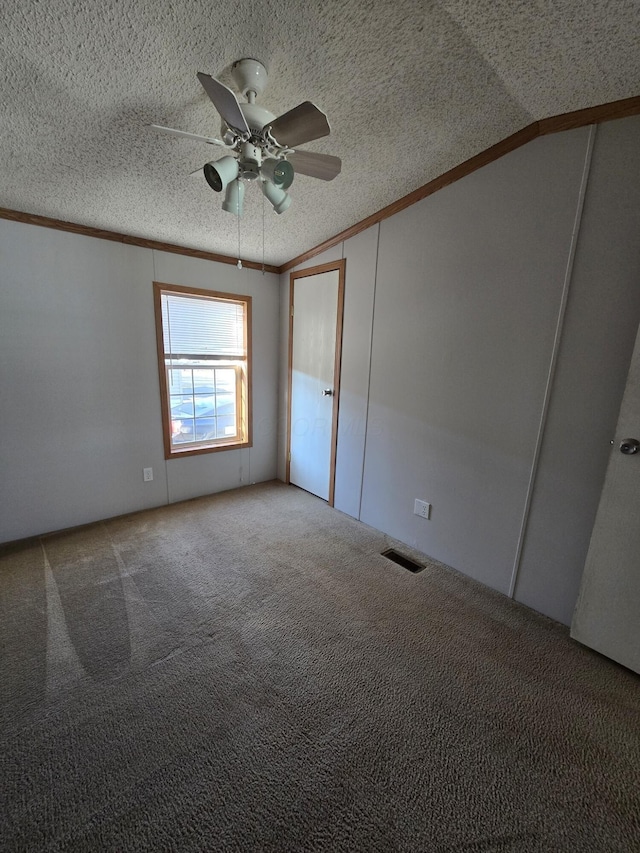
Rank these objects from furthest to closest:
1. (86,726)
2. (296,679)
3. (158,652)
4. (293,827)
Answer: (158,652), (296,679), (86,726), (293,827)

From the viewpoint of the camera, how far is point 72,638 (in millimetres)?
1734

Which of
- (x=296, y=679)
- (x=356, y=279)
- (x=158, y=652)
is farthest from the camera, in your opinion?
(x=356, y=279)

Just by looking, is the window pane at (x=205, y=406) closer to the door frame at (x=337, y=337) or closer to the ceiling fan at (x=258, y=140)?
the door frame at (x=337, y=337)

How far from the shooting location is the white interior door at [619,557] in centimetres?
153

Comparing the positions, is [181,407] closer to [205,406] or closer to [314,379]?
[205,406]

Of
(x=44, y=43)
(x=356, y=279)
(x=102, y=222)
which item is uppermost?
→ (x=44, y=43)

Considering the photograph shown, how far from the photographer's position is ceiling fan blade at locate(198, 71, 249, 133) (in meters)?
1.02

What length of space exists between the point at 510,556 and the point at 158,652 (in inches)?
79.3

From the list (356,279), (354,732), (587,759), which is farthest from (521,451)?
(356,279)

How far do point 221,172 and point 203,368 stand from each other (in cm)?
218

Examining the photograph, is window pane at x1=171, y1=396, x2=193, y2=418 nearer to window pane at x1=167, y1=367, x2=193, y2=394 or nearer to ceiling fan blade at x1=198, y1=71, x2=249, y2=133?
window pane at x1=167, y1=367, x2=193, y2=394

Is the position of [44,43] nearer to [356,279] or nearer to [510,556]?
[356,279]

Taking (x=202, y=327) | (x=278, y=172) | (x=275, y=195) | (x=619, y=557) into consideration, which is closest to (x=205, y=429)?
(x=202, y=327)

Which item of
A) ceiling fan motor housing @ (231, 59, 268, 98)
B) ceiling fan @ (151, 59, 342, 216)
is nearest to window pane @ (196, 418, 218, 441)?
ceiling fan @ (151, 59, 342, 216)
